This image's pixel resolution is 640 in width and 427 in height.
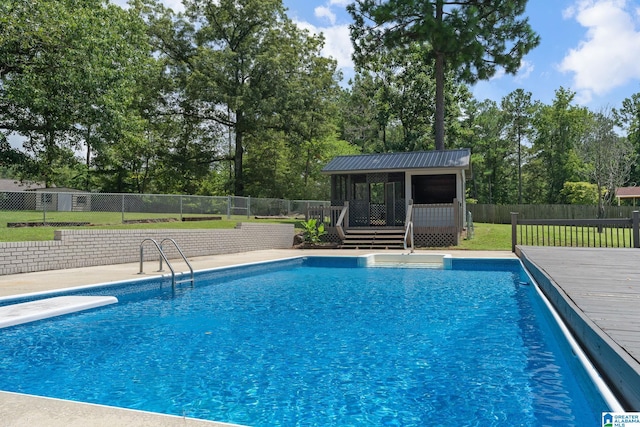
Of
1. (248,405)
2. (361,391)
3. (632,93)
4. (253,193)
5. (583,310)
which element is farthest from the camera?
(632,93)

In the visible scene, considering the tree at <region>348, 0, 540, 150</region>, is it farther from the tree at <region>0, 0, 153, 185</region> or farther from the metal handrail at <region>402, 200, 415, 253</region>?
the tree at <region>0, 0, 153, 185</region>

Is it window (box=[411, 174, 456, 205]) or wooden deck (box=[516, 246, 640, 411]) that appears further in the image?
window (box=[411, 174, 456, 205])

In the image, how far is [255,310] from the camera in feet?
22.8

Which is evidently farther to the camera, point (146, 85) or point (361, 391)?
point (146, 85)

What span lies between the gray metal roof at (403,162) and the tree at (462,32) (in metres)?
2.91

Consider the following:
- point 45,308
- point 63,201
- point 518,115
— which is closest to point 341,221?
point 63,201

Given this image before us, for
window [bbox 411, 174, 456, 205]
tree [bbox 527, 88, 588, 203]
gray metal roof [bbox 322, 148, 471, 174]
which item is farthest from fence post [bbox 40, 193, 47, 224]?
tree [bbox 527, 88, 588, 203]

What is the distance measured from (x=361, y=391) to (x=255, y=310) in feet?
11.6

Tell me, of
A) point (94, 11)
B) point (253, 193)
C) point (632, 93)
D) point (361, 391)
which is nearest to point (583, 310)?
point (361, 391)

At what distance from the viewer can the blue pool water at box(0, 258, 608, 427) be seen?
3.34 m

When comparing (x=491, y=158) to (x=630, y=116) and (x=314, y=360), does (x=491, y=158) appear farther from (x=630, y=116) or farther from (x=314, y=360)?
(x=314, y=360)

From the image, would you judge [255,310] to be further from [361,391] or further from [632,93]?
[632,93]

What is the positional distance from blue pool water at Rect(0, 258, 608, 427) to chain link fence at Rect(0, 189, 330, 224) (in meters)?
6.96

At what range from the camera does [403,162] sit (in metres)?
18.0
